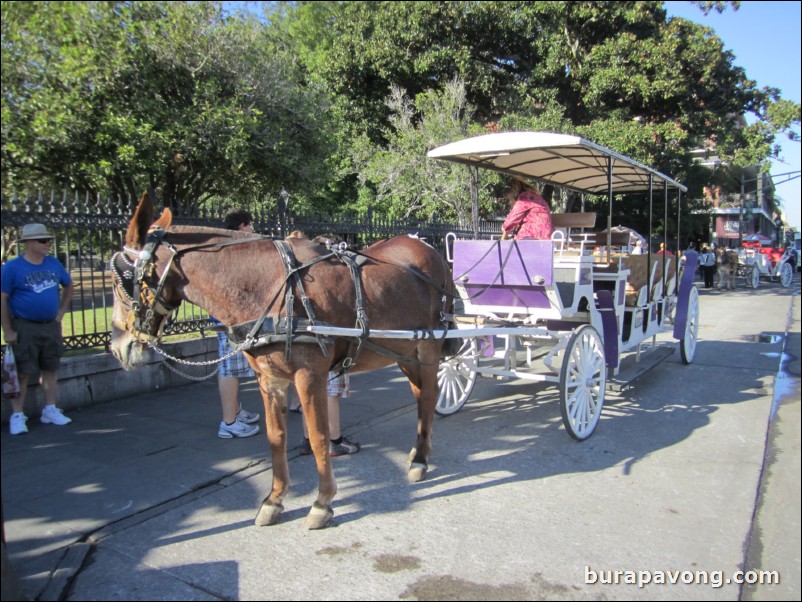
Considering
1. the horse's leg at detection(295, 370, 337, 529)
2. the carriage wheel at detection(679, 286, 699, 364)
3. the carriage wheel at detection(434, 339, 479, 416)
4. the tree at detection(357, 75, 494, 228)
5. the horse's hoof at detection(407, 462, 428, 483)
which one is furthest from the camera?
the tree at detection(357, 75, 494, 228)

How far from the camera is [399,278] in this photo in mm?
3996

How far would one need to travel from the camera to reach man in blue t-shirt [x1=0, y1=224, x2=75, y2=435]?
4.81 m

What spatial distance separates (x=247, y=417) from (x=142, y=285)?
2.41m

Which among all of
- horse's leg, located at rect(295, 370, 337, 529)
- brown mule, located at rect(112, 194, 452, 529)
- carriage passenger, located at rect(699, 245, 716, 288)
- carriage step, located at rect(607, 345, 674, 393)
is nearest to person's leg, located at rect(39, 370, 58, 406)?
brown mule, located at rect(112, 194, 452, 529)

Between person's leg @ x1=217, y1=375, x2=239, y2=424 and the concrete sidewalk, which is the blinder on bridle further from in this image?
person's leg @ x1=217, y1=375, x2=239, y2=424

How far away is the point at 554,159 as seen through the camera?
6145 millimetres

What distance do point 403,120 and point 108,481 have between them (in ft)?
47.4

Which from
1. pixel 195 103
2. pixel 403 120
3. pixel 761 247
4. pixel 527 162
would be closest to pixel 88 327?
pixel 195 103

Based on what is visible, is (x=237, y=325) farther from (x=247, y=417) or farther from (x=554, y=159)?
(x=554, y=159)

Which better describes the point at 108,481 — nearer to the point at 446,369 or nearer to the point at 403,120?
the point at 446,369

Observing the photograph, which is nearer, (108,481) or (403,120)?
(108,481)

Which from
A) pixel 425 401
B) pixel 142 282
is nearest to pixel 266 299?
pixel 142 282

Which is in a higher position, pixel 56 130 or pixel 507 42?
pixel 507 42

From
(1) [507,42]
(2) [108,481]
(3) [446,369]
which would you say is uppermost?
(1) [507,42]
